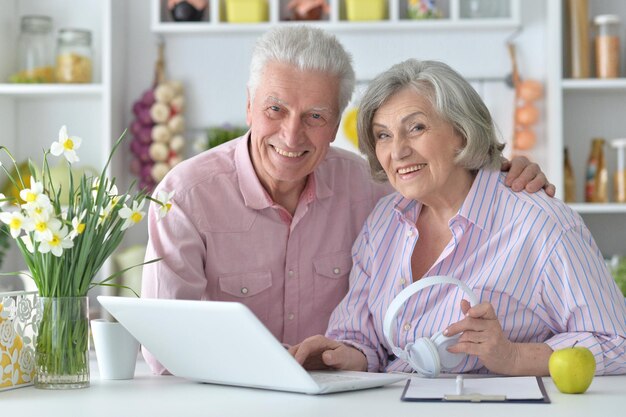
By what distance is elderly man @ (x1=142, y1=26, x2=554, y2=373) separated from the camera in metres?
2.00

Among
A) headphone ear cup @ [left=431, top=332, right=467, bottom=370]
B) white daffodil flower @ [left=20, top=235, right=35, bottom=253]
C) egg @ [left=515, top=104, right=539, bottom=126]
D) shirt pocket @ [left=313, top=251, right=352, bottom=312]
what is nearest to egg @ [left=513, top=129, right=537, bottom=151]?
egg @ [left=515, top=104, right=539, bottom=126]

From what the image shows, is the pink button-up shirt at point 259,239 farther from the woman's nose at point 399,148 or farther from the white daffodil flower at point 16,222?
the white daffodil flower at point 16,222

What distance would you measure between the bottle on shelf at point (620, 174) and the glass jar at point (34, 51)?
2.17 metres

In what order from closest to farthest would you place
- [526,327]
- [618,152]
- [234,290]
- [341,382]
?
[341,382] → [526,327] → [234,290] → [618,152]

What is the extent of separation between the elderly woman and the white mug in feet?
0.97

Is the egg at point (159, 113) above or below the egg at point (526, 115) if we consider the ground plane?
above

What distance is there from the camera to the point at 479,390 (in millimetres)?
1463

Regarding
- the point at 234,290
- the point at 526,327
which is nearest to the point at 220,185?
the point at 234,290

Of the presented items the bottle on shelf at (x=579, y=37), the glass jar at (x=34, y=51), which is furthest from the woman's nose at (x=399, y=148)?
the glass jar at (x=34, y=51)

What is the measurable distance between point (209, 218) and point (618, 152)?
2056 mm

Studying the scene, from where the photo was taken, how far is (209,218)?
207 cm

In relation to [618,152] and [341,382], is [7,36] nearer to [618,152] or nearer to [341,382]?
[618,152]

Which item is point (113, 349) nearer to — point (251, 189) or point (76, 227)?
point (76, 227)

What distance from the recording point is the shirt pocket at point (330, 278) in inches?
84.4
